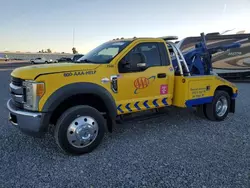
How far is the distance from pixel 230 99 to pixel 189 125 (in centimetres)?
153

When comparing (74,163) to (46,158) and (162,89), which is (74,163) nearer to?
(46,158)

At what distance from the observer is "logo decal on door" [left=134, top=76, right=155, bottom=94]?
437cm

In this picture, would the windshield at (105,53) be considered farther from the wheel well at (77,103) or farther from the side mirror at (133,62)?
the wheel well at (77,103)

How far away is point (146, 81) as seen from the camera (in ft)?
14.8

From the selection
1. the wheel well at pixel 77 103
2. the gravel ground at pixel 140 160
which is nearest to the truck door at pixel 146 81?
the wheel well at pixel 77 103

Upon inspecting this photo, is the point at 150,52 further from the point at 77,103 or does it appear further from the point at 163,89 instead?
the point at 77,103

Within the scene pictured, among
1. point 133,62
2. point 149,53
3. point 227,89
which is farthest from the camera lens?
point 227,89

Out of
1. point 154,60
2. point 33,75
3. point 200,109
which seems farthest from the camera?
point 200,109

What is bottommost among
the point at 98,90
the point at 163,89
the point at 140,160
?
the point at 140,160

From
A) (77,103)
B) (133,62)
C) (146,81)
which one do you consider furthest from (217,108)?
(77,103)

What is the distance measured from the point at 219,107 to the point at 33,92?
4.62 metres

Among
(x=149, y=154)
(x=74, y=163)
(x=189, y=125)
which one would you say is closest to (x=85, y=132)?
(x=74, y=163)

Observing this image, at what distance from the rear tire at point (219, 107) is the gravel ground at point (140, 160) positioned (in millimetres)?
500

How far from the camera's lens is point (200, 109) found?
5.93 m
